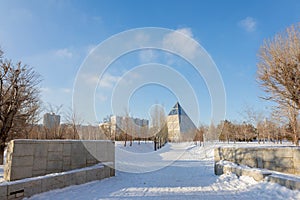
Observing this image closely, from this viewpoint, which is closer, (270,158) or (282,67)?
(270,158)

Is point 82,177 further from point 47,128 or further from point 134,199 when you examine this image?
point 47,128

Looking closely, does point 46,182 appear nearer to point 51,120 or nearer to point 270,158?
point 270,158

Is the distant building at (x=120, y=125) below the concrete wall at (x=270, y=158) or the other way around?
the other way around

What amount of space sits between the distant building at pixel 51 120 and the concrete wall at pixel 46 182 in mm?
12021

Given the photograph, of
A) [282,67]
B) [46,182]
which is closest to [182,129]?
[282,67]

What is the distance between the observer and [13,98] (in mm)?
8461

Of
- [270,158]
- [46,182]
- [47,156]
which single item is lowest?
[46,182]

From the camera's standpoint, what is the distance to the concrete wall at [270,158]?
21.1ft

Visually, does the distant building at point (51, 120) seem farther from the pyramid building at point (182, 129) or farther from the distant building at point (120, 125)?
the pyramid building at point (182, 129)

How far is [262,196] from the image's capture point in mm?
4332

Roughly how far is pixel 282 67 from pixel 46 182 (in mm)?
8379

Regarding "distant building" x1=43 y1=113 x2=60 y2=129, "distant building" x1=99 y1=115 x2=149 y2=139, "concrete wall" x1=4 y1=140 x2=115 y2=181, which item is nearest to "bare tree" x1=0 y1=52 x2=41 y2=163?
"concrete wall" x1=4 y1=140 x2=115 y2=181

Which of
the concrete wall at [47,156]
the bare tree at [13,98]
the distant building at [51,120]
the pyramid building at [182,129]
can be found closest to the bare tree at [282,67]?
the concrete wall at [47,156]

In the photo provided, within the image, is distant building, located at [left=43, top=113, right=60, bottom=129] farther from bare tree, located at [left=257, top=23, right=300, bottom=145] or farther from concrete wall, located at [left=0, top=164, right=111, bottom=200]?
bare tree, located at [left=257, top=23, right=300, bottom=145]
